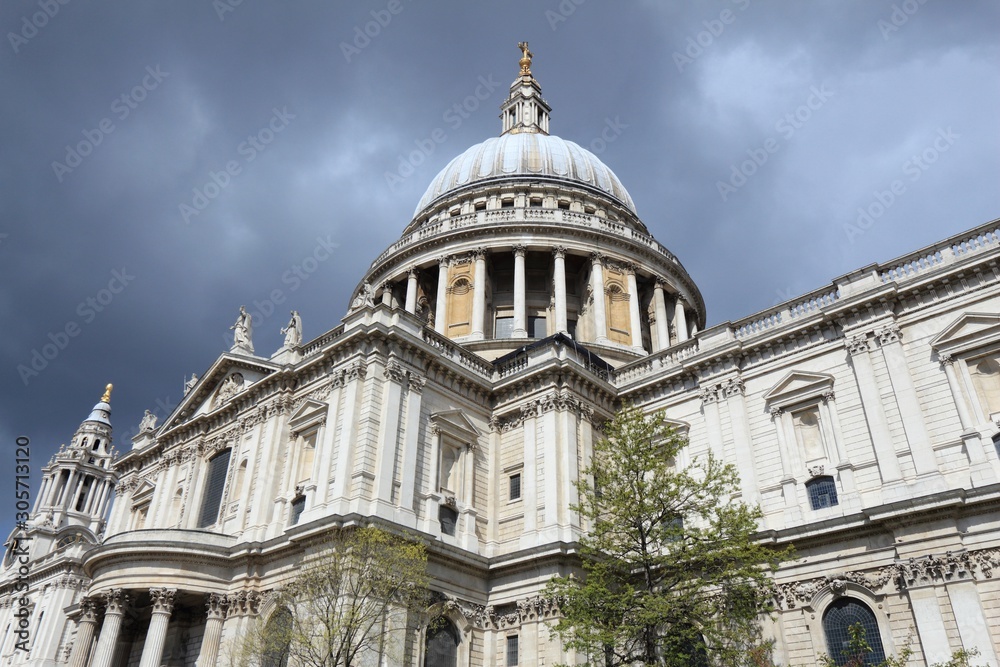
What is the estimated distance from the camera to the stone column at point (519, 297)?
1628 inches

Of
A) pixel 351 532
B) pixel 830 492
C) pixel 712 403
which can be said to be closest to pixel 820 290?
pixel 712 403

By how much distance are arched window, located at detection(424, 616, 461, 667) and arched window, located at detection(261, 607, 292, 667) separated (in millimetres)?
4450

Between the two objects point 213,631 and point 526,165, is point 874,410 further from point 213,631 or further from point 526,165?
point 526,165

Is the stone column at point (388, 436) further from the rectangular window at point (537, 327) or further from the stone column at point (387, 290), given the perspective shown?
the stone column at point (387, 290)

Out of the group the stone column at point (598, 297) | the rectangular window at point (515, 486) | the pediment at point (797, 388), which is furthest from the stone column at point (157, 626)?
the stone column at point (598, 297)

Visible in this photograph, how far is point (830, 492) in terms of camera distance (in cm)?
2505

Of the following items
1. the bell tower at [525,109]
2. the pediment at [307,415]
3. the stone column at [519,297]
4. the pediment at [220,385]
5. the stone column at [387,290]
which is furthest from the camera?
the bell tower at [525,109]

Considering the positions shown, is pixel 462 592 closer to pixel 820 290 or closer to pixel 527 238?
pixel 820 290

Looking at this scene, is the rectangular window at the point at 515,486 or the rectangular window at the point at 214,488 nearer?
the rectangular window at the point at 515,486

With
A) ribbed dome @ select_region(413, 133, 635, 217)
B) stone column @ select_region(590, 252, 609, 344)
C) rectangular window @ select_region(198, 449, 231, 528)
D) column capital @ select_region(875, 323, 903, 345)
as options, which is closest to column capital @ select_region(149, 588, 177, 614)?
rectangular window @ select_region(198, 449, 231, 528)

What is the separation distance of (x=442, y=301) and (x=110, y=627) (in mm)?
23889

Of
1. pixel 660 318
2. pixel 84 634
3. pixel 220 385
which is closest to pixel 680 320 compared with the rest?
pixel 660 318

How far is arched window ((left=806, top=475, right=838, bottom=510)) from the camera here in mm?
24969

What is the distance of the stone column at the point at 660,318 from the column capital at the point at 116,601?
1157 inches
